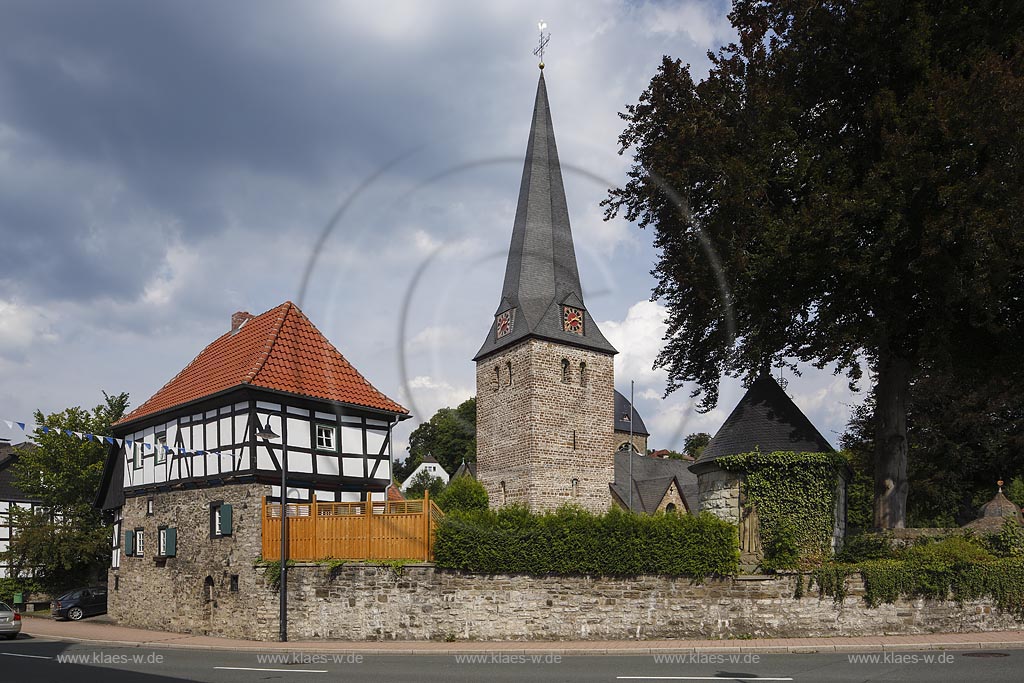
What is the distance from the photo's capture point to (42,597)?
38469mm

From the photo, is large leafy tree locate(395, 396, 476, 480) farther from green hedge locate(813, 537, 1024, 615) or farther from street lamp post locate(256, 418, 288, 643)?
green hedge locate(813, 537, 1024, 615)

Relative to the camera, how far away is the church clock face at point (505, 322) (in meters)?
49.2

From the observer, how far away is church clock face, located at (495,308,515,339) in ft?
161

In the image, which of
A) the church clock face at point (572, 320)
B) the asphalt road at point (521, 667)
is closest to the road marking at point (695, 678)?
the asphalt road at point (521, 667)

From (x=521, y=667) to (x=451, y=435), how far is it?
67458mm

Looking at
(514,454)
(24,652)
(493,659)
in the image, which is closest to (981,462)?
(514,454)

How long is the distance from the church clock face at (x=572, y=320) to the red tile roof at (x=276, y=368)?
841 inches

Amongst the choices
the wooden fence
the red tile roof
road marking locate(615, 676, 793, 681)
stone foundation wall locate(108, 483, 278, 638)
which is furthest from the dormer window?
road marking locate(615, 676, 793, 681)

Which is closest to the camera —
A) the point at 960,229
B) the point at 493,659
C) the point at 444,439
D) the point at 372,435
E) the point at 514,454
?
the point at 493,659

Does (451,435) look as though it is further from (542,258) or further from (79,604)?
(79,604)

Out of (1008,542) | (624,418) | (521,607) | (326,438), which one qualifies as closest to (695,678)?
(521,607)

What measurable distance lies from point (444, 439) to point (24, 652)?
64.9 meters

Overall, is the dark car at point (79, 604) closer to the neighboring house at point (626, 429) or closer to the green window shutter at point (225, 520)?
the green window shutter at point (225, 520)

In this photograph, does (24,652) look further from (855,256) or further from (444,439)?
(444,439)
